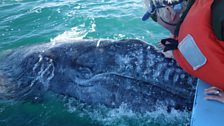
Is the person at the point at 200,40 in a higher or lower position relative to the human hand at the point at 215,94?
higher

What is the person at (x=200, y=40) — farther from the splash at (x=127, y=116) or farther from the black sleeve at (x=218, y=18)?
the splash at (x=127, y=116)

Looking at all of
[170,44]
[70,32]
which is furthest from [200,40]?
[70,32]

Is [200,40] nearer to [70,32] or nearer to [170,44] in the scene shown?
[170,44]

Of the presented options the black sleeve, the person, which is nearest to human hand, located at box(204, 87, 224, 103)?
the person

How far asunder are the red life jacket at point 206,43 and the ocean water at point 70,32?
777mm

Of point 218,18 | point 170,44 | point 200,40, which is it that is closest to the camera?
point 218,18

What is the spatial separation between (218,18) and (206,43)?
1.37ft

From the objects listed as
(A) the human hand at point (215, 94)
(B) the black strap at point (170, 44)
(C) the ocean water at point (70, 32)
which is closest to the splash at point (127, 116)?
(C) the ocean water at point (70, 32)

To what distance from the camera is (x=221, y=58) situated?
4.18 m

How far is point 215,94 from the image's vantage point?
13.9ft

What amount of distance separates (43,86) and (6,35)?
5.24 m

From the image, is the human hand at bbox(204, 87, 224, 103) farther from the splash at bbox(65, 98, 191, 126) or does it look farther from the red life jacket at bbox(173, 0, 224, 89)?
the splash at bbox(65, 98, 191, 126)

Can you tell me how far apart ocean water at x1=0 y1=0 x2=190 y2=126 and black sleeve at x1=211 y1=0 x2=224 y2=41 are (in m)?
1.36

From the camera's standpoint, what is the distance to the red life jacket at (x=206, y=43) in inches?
165
